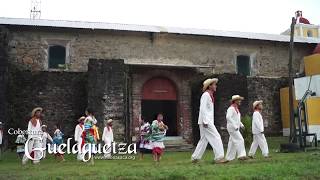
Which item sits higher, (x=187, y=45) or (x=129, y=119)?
(x=187, y=45)

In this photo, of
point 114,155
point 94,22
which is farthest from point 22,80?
point 114,155

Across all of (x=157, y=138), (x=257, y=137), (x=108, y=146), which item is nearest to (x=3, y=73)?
(x=108, y=146)

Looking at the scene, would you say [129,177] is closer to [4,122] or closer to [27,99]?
[4,122]

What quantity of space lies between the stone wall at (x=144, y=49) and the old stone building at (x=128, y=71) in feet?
0.14

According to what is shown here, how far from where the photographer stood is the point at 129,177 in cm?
636

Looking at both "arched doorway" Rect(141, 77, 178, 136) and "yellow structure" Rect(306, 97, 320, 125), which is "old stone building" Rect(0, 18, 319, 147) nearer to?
"arched doorway" Rect(141, 77, 178, 136)

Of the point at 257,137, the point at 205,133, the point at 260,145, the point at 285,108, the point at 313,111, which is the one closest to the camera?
the point at 205,133

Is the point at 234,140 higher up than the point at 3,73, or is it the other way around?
the point at 3,73

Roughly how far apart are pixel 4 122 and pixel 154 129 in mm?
7120

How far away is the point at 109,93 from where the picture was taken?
1585 centimetres

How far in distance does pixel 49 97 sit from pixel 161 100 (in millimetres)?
5321

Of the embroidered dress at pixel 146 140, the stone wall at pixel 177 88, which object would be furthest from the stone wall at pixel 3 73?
the embroidered dress at pixel 146 140

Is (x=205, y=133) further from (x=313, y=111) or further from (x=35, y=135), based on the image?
(x=313, y=111)

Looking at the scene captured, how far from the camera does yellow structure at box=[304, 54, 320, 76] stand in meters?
21.1
